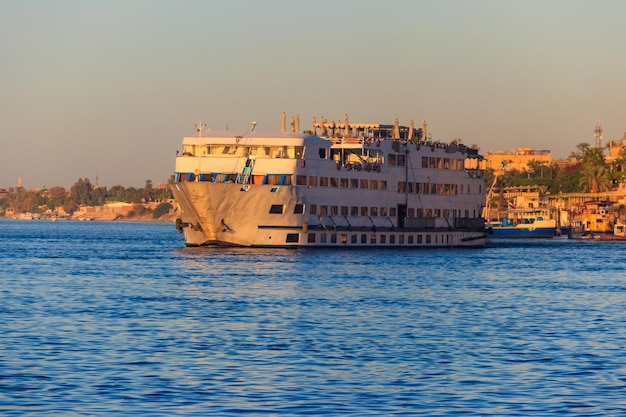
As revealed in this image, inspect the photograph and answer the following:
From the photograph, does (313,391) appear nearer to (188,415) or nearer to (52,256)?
(188,415)

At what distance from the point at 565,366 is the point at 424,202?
86.0 meters

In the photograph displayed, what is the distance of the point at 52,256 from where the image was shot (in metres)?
99.8

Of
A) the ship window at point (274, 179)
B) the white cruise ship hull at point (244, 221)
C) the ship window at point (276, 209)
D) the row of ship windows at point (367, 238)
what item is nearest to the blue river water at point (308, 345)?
the white cruise ship hull at point (244, 221)

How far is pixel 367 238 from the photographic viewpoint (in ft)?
359

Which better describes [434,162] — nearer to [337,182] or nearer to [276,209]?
[337,182]

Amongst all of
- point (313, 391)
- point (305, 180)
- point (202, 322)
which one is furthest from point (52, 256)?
point (313, 391)

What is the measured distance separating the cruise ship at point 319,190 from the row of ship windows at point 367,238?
0.30 ft

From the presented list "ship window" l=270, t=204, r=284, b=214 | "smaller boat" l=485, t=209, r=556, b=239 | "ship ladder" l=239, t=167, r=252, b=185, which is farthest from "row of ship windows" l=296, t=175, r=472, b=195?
"smaller boat" l=485, t=209, r=556, b=239

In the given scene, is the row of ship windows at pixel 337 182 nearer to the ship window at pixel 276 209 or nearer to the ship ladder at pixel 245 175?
the ship ladder at pixel 245 175

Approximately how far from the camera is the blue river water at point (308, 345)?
25953mm

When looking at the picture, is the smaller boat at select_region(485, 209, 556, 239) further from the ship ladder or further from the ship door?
the ship ladder

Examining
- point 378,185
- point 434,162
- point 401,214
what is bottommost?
point 401,214

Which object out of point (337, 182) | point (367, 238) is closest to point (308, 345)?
point (337, 182)

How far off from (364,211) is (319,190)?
27.6 feet
